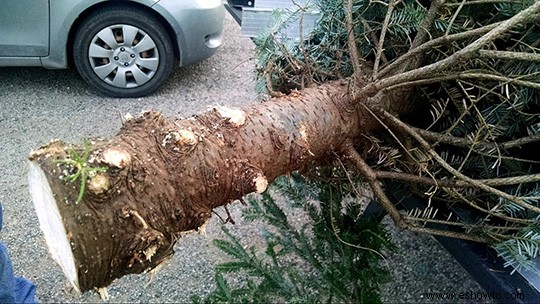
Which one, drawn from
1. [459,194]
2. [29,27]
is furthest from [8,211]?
[459,194]

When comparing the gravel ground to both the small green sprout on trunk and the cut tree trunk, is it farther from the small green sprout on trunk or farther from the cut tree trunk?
the small green sprout on trunk

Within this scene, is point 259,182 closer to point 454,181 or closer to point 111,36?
point 454,181

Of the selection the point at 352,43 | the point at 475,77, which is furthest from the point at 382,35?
the point at 475,77

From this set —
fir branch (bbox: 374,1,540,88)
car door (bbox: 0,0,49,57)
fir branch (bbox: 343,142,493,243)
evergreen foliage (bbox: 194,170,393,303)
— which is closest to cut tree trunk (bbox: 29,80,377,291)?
fir branch (bbox: 343,142,493,243)

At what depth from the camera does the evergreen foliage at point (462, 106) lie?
1.46 metres

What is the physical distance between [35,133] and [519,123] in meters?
3.48

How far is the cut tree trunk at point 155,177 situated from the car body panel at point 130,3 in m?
3.01

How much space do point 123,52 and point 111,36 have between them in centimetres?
15

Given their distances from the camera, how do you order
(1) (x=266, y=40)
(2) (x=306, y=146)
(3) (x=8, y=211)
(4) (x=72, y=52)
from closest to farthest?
(2) (x=306, y=146) → (1) (x=266, y=40) → (3) (x=8, y=211) → (4) (x=72, y=52)

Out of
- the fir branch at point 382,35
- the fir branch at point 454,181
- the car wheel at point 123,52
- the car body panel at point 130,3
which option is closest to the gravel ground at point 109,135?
the car wheel at point 123,52

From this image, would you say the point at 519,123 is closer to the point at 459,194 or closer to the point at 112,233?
the point at 459,194

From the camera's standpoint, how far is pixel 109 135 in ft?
12.8

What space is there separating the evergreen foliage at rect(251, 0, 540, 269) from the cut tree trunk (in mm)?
263

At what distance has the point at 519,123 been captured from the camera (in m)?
1.60
